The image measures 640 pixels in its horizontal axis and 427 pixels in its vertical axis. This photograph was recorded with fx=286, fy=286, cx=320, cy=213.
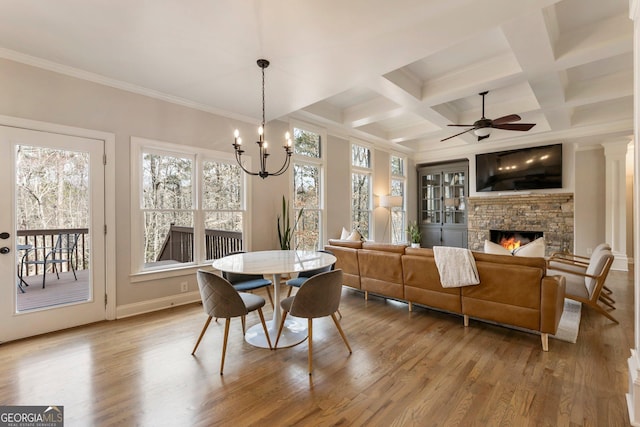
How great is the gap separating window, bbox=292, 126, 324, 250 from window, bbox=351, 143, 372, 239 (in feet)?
3.13

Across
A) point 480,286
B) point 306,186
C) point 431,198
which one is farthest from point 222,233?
point 431,198

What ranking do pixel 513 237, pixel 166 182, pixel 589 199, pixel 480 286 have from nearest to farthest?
pixel 480 286 → pixel 166 182 → pixel 589 199 → pixel 513 237

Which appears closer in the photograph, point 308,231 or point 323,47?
point 323,47

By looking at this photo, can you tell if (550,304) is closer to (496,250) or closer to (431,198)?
(496,250)

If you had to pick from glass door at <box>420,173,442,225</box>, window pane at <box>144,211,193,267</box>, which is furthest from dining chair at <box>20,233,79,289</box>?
→ glass door at <box>420,173,442,225</box>

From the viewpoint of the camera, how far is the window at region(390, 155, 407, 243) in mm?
7316

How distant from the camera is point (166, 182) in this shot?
3.70 m

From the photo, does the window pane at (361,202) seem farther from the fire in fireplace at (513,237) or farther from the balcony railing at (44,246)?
the balcony railing at (44,246)

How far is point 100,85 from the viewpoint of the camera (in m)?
3.15

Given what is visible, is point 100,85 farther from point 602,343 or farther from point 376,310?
point 602,343

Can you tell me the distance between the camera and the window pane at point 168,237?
3.58 metres

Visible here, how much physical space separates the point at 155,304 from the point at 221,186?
5.79 feet

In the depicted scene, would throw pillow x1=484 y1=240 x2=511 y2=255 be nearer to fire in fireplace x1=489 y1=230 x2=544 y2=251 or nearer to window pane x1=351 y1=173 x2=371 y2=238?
window pane x1=351 y1=173 x2=371 y2=238

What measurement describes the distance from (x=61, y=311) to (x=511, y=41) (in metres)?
5.22
